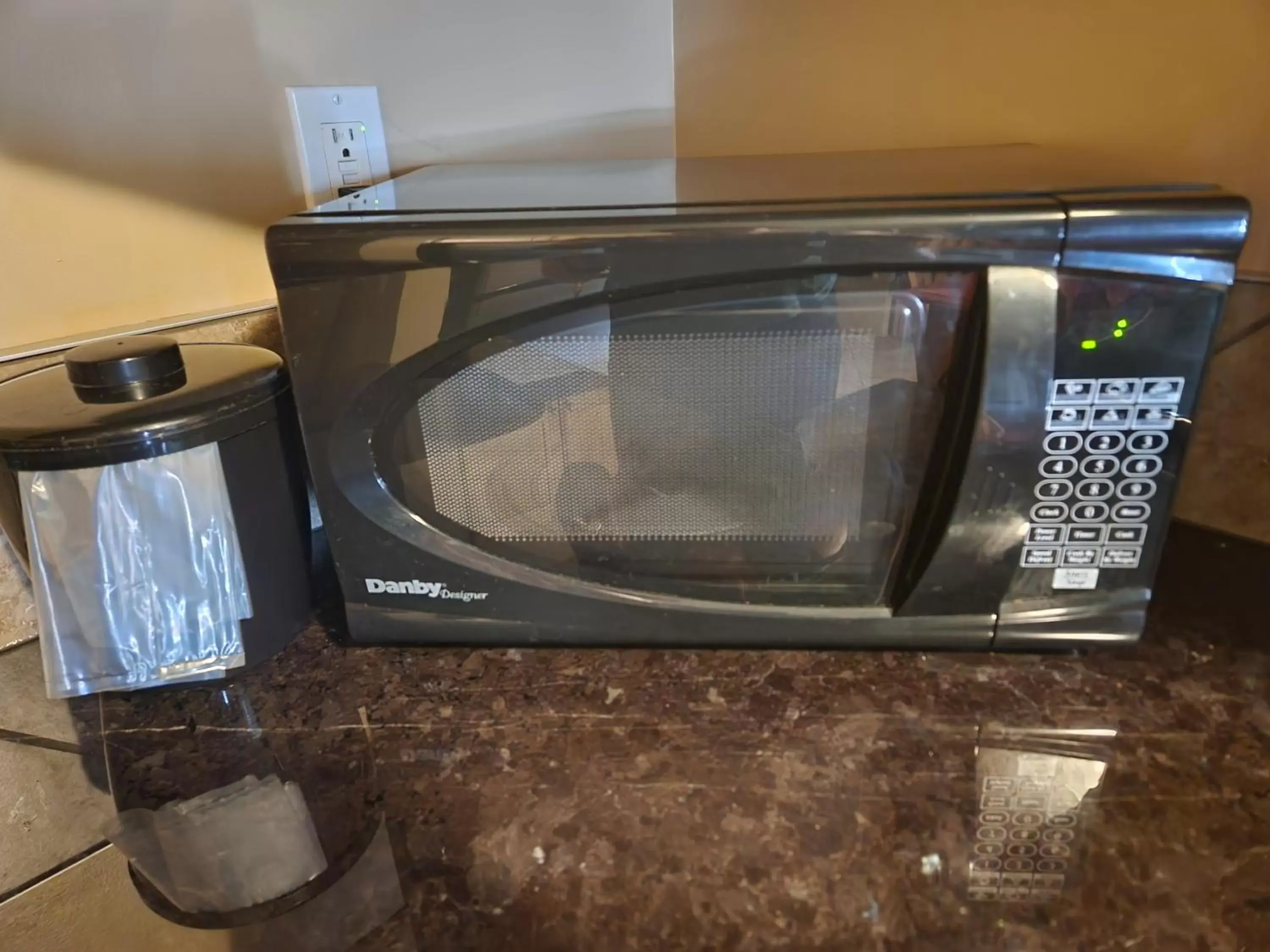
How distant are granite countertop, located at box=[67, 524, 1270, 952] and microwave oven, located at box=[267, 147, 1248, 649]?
3 centimetres

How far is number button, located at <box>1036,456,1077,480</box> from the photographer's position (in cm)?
54

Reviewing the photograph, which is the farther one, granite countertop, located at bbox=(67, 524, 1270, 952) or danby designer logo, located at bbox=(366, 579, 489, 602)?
danby designer logo, located at bbox=(366, 579, 489, 602)

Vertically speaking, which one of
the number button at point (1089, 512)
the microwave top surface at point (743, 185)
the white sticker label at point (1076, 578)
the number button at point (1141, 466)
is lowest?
the white sticker label at point (1076, 578)

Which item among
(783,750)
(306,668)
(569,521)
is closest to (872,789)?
(783,750)

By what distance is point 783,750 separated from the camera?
22.0 inches

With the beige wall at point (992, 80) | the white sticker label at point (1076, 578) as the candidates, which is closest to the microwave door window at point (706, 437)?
the white sticker label at point (1076, 578)

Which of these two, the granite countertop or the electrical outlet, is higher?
the electrical outlet

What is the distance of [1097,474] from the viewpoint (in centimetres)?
55

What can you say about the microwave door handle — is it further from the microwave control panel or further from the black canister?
the black canister

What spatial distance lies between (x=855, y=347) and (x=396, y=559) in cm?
33

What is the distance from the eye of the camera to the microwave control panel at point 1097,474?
1.73 feet

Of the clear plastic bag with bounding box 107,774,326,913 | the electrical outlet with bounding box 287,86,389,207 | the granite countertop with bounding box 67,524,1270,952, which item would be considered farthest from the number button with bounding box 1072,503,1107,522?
the electrical outlet with bounding box 287,86,389,207

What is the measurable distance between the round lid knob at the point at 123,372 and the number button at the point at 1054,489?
552 mm

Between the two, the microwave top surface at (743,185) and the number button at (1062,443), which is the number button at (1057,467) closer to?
the number button at (1062,443)
